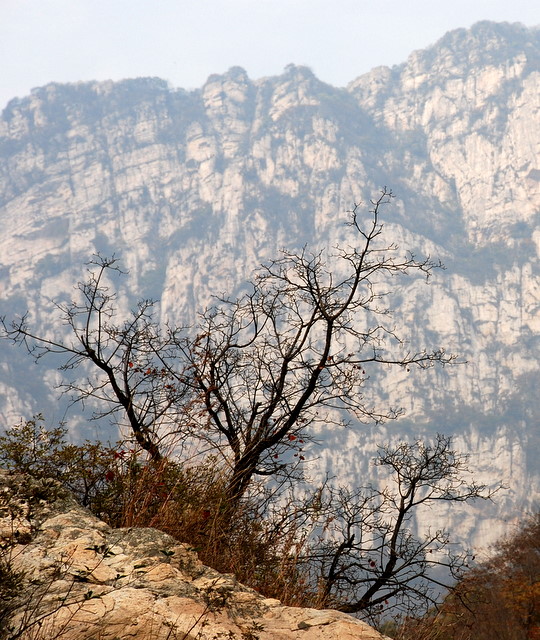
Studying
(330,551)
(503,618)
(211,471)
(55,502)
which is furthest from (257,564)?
(503,618)

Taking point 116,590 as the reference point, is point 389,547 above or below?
above

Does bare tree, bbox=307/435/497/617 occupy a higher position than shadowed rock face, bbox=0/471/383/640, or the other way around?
bare tree, bbox=307/435/497/617

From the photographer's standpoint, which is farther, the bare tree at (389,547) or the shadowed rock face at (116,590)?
the bare tree at (389,547)

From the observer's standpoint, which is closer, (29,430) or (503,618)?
(29,430)

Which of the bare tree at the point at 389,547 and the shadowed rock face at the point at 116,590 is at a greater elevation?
the bare tree at the point at 389,547

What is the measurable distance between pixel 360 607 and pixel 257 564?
127 inches

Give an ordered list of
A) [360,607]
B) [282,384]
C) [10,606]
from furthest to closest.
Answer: [282,384] < [360,607] < [10,606]

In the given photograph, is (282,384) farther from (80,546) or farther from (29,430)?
(80,546)

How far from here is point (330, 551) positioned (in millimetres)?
10562

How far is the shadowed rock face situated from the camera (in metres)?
3.23

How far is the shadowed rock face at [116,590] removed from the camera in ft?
10.6

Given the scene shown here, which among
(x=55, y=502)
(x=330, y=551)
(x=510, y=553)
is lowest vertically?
(x=55, y=502)

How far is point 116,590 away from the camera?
11.7 ft

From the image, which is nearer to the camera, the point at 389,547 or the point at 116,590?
the point at 116,590
